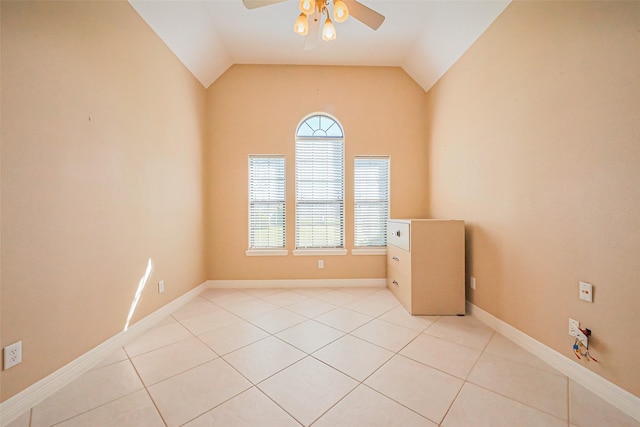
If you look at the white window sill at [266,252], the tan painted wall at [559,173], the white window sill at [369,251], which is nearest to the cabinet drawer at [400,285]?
the white window sill at [369,251]

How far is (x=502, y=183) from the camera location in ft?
6.54

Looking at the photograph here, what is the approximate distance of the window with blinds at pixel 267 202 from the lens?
3277 mm

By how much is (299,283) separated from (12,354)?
2.44 m

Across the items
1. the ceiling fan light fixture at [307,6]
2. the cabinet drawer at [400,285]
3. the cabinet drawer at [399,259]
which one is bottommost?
the cabinet drawer at [400,285]

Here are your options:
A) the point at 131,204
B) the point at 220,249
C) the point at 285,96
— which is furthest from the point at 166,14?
the point at 220,249

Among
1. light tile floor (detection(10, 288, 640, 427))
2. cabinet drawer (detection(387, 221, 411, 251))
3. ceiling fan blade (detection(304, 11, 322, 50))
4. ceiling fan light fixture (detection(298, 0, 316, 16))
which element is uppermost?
ceiling fan blade (detection(304, 11, 322, 50))

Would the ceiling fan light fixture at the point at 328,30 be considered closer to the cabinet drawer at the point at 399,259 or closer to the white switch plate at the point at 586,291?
the cabinet drawer at the point at 399,259

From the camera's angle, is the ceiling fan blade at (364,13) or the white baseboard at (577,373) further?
the ceiling fan blade at (364,13)

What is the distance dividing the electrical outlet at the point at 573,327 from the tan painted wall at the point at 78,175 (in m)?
3.19

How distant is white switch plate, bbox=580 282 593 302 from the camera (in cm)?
135

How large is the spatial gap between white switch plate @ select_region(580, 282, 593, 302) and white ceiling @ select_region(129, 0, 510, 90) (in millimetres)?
2256

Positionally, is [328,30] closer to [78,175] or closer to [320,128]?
[320,128]

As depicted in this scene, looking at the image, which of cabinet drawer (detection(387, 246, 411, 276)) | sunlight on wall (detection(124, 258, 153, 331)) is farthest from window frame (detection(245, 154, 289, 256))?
cabinet drawer (detection(387, 246, 411, 276))

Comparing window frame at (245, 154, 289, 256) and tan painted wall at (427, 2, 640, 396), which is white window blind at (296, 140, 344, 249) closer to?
window frame at (245, 154, 289, 256)
